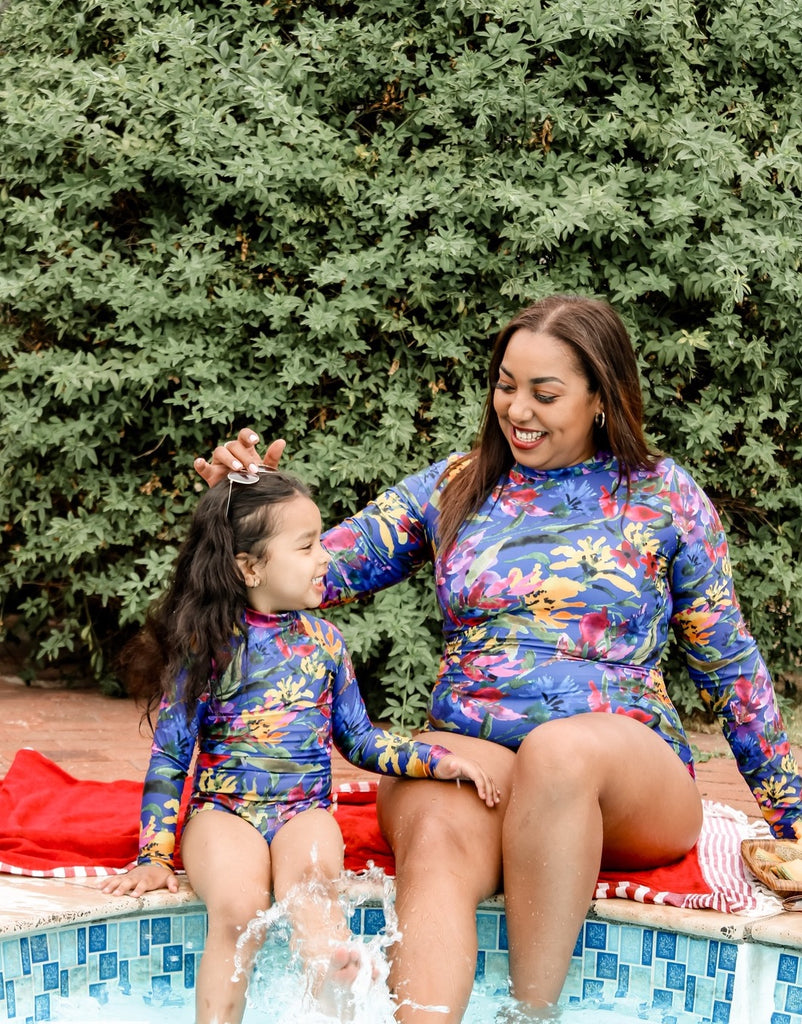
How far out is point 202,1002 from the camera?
2461 mm

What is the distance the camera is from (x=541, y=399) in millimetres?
2910

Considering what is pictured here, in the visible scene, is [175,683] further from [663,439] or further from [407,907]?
[663,439]

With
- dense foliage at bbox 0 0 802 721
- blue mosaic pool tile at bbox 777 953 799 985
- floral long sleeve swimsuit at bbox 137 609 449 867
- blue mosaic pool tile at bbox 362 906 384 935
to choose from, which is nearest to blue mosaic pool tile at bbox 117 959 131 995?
floral long sleeve swimsuit at bbox 137 609 449 867

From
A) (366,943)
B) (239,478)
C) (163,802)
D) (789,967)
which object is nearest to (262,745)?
(163,802)

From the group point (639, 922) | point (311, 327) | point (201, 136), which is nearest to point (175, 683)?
point (639, 922)

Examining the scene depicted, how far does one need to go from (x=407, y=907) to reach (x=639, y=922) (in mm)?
524

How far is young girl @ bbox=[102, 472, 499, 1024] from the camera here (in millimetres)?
2727

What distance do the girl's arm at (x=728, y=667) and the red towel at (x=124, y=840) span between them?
0.22 m

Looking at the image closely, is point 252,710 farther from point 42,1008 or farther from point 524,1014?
point 524,1014

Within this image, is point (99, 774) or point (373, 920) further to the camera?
point (99, 774)

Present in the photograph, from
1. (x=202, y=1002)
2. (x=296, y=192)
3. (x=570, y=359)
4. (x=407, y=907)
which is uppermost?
(x=296, y=192)

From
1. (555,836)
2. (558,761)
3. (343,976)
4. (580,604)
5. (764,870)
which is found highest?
(580,604)

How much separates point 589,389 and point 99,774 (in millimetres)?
2372

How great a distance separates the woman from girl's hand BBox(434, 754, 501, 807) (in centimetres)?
3
